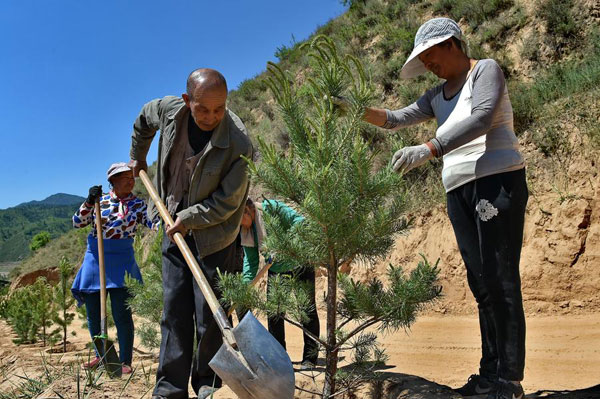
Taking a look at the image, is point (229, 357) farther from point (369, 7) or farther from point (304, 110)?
point (369, 7)

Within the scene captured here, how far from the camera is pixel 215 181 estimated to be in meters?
3.28

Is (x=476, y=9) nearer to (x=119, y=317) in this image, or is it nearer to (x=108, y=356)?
(x=119, y=317)

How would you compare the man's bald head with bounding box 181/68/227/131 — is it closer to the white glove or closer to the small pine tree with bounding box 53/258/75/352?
the white glove

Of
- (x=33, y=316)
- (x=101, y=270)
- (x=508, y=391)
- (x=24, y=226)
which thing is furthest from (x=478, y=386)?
(x=24, y=226)

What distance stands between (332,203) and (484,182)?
0.77 m

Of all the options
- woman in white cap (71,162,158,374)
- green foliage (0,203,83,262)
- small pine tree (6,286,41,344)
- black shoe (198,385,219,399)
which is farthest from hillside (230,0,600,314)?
green foliage (0,203,83,262)

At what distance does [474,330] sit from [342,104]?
4367 mm

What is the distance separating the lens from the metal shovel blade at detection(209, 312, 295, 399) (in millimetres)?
2461

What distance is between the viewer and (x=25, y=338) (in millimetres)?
7598

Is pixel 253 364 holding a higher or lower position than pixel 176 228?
lower

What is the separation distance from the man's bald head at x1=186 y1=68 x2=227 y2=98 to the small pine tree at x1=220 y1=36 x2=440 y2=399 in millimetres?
399

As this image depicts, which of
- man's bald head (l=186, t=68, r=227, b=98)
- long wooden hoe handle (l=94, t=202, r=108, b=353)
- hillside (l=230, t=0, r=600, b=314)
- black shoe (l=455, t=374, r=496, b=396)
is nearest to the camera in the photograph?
black shoe (l=455, t=374, r=496, b=396)

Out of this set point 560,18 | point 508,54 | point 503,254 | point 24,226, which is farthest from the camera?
point 24,226

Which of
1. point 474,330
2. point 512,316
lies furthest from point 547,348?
point 512,316
